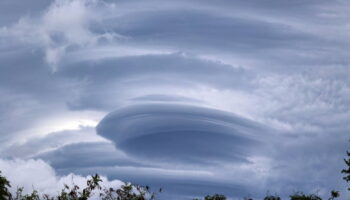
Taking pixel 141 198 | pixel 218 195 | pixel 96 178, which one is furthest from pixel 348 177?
pixel 96 178

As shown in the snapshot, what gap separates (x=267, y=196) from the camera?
74375 millimetres

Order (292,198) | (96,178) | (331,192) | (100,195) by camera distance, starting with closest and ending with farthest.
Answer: (96,178)
(100,195)
(331,192)
(292,198)

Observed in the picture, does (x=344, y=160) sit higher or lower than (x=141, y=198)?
higher

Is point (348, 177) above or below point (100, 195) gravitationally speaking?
above

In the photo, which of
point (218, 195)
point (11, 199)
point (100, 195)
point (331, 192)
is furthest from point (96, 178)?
point (331, 192)

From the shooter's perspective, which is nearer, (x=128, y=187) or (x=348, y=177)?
(x=128, y=187)

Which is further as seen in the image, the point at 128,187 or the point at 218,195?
the point at 218,195

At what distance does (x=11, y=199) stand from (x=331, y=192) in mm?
33947

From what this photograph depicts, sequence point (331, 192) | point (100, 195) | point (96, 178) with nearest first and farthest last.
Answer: point (96, 178), point (100, 195), point (331, 192)

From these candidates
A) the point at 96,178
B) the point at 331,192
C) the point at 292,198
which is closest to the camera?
the point at 96,178

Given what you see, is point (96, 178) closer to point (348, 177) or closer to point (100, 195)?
point (100, 195)

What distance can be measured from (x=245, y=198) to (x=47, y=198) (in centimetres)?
2523

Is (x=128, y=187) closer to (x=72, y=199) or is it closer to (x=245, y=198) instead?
(x=72, y=199)

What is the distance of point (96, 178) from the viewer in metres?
52.1
